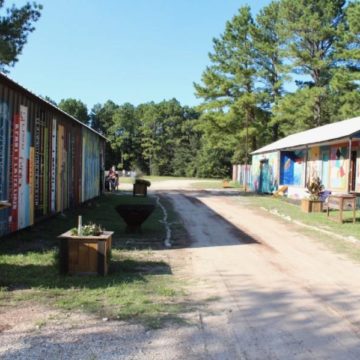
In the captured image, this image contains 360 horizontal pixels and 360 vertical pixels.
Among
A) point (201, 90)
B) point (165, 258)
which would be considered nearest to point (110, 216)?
point (165, 258)

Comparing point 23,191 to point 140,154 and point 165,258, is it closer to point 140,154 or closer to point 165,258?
point 165,258

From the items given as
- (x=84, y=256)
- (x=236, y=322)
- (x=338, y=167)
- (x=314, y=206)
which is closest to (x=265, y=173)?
(x=338, y=167)

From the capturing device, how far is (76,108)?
10531cm

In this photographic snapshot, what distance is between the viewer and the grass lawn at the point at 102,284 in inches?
242

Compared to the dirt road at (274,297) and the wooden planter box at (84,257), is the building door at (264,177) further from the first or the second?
the wooden planter box at (84,257)

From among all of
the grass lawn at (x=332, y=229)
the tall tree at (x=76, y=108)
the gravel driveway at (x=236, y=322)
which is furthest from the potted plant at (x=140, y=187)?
the tall tree at (x=76, y=108)

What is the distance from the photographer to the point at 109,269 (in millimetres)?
8242

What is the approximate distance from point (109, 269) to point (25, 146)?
18.4 ft

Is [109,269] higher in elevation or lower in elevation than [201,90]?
lower

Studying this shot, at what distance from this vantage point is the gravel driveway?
15.8ft

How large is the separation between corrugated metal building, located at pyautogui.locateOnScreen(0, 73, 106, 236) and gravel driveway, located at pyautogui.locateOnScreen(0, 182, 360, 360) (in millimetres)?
4178

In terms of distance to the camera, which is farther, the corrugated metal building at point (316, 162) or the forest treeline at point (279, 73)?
the forest treeline at point (279, 73)

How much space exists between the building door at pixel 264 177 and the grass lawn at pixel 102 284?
24.7 metres

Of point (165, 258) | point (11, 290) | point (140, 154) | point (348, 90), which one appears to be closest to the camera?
point (11, 290)
